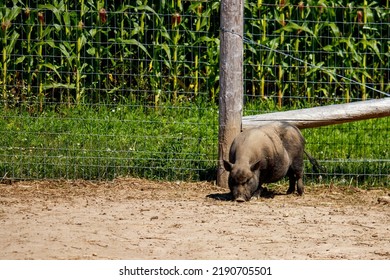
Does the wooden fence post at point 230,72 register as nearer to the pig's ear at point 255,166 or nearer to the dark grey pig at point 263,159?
the dark grey pig at point 263,159

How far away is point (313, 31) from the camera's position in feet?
43.5

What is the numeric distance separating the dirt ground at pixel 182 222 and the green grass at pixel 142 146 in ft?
0.74

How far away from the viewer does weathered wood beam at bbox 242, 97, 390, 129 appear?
33.8 feet

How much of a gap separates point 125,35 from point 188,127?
7.37ft

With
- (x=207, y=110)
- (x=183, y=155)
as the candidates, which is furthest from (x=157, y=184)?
(x=207, y=110)

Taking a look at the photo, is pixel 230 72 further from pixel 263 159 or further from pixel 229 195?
pixel 229 195

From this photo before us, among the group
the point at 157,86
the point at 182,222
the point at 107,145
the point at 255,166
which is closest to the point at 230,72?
the point at 255,166

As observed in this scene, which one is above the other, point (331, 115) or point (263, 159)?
point (331, 115)

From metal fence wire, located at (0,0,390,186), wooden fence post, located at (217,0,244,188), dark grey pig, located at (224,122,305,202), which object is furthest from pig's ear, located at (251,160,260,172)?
metal fence wire, located at (0,0,390,186)

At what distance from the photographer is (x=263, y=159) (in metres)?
9.90

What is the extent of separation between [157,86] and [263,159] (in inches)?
130

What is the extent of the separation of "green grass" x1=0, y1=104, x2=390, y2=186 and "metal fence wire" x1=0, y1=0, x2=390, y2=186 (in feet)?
0.05

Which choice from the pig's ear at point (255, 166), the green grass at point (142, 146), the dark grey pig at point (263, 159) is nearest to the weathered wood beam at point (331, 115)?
the dark grey pig at point (263, 159)
